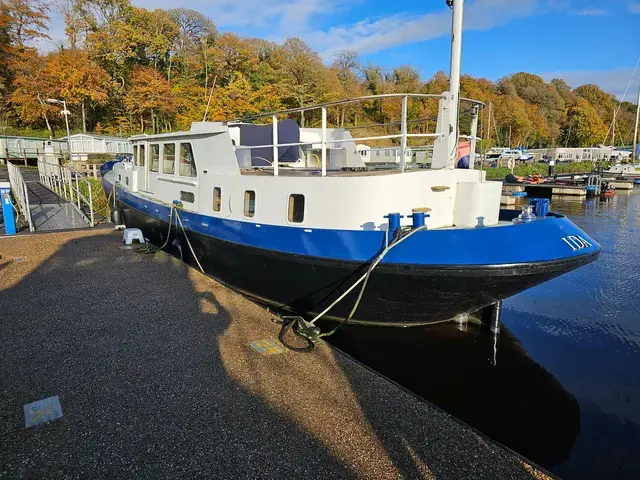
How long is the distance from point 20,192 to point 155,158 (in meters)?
6.52

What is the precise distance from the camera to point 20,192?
1384cm

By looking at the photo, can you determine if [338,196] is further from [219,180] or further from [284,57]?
→ [284,57]

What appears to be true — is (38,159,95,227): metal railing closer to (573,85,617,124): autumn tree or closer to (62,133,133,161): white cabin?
(62,133,133,161): white cabin

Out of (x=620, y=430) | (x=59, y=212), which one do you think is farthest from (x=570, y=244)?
(x=59, y=212)

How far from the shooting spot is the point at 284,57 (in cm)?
5400

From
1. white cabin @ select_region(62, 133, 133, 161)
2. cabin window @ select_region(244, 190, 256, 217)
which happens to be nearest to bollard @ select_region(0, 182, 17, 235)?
cabin window @ select_region(244, 190, 256, 217)

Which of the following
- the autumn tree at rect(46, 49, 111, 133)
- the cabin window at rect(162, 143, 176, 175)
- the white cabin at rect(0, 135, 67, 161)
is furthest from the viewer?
the autumn tree at rect(46, 49, 111, 133)

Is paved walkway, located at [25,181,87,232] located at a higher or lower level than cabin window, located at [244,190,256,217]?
lower

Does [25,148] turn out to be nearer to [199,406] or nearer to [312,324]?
[312,324]

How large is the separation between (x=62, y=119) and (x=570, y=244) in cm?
5114

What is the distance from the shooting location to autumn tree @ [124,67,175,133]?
134 ft

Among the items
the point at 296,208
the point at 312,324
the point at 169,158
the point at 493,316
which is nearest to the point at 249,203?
the point at 296,208

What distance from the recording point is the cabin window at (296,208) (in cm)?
677

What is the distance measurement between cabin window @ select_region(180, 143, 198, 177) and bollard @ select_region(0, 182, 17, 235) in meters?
5.32
